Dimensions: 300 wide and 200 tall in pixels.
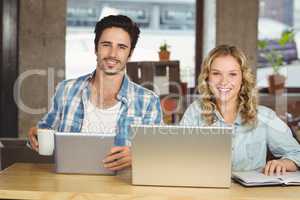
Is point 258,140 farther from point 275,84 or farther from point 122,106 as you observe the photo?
point 275,84

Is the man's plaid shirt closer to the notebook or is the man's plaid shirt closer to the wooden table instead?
the wooden table

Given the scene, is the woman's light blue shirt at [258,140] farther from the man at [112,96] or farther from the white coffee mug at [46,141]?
the white coffee mug at [46,141]

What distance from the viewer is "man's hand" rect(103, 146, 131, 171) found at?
1978 millimetres

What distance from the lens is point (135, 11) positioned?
5.73 metres

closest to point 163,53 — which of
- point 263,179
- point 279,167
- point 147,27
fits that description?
point 147,27

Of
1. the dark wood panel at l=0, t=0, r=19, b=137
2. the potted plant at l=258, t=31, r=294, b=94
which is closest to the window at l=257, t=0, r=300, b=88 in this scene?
the potted plant at l=258, t=31, r=294, b=94

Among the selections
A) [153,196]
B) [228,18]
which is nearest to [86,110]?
[153,196]

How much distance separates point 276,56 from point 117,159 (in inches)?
166

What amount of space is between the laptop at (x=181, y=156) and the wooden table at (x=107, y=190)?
32mm

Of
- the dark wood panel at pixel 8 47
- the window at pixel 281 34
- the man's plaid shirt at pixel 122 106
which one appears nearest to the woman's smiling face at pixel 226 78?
the man's plaid shirt at pixel 122 106

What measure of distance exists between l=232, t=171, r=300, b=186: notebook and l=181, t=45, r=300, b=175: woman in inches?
12.2

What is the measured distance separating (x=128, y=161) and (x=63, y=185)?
30cm

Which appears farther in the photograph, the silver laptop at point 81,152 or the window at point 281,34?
the window at point 281,34

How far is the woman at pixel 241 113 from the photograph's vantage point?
7.67ft
